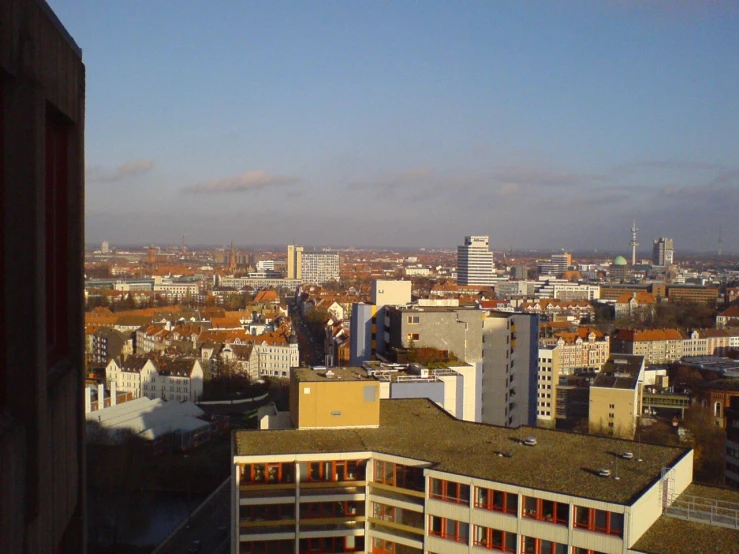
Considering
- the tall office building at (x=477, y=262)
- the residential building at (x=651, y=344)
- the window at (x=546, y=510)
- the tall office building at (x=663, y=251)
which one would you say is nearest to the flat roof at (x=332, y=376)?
the window at (x=546, y=510)

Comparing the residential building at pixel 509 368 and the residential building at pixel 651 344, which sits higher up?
the residential building at pixel 509 368

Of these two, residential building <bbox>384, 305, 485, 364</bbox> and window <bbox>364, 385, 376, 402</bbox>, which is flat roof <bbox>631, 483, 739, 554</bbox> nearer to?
window <bbox>364, 385, 376, 402</bbox>

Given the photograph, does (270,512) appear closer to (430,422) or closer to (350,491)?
(350,491)

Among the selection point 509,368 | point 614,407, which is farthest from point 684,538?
point 614,407

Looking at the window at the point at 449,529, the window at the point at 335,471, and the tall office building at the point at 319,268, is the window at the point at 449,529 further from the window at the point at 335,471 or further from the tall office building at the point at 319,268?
the tall office building at the point at 319,268

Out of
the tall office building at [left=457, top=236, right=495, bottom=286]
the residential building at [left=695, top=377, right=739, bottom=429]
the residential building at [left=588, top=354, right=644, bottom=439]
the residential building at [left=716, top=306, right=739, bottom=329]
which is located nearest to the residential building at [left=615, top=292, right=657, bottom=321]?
the residential building at [left=716, top=306, right=739, bottom=329]

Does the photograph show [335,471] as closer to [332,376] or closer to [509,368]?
[332,376]

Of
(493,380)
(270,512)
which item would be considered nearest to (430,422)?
(270,512)
